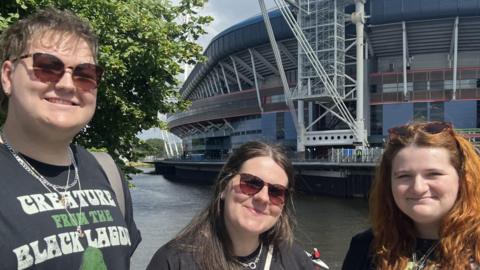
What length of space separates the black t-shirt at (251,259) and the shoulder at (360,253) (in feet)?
0.76

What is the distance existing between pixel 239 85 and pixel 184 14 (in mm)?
57934

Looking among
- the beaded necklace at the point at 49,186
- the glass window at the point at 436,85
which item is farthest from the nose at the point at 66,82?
the glass window at the point at 436,85

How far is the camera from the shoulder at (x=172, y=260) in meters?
2.58

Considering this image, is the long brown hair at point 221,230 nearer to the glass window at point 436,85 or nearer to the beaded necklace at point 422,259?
the beaded necklace at point 422,259

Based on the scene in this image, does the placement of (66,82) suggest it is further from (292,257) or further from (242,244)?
(292,257)

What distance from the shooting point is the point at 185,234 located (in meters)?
2.84

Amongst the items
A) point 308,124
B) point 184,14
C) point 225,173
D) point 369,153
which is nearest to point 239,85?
point 308,124

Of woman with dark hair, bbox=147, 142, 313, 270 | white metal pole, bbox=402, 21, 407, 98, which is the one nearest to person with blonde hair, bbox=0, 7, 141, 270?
woman with dark hair, bbox=147, 142, 313, 270

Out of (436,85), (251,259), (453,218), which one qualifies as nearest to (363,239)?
(453,218)

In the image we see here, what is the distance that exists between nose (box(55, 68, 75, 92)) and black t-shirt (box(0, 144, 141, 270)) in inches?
14.2

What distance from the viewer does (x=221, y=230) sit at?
9.21 ft

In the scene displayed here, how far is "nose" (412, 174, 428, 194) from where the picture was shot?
249cm

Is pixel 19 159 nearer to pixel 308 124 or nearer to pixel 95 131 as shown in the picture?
pixel 95 131

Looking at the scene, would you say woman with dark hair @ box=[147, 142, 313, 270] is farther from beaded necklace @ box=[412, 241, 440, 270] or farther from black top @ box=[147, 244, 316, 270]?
beaded necklace @ box=[412, 241, 440, 270]
